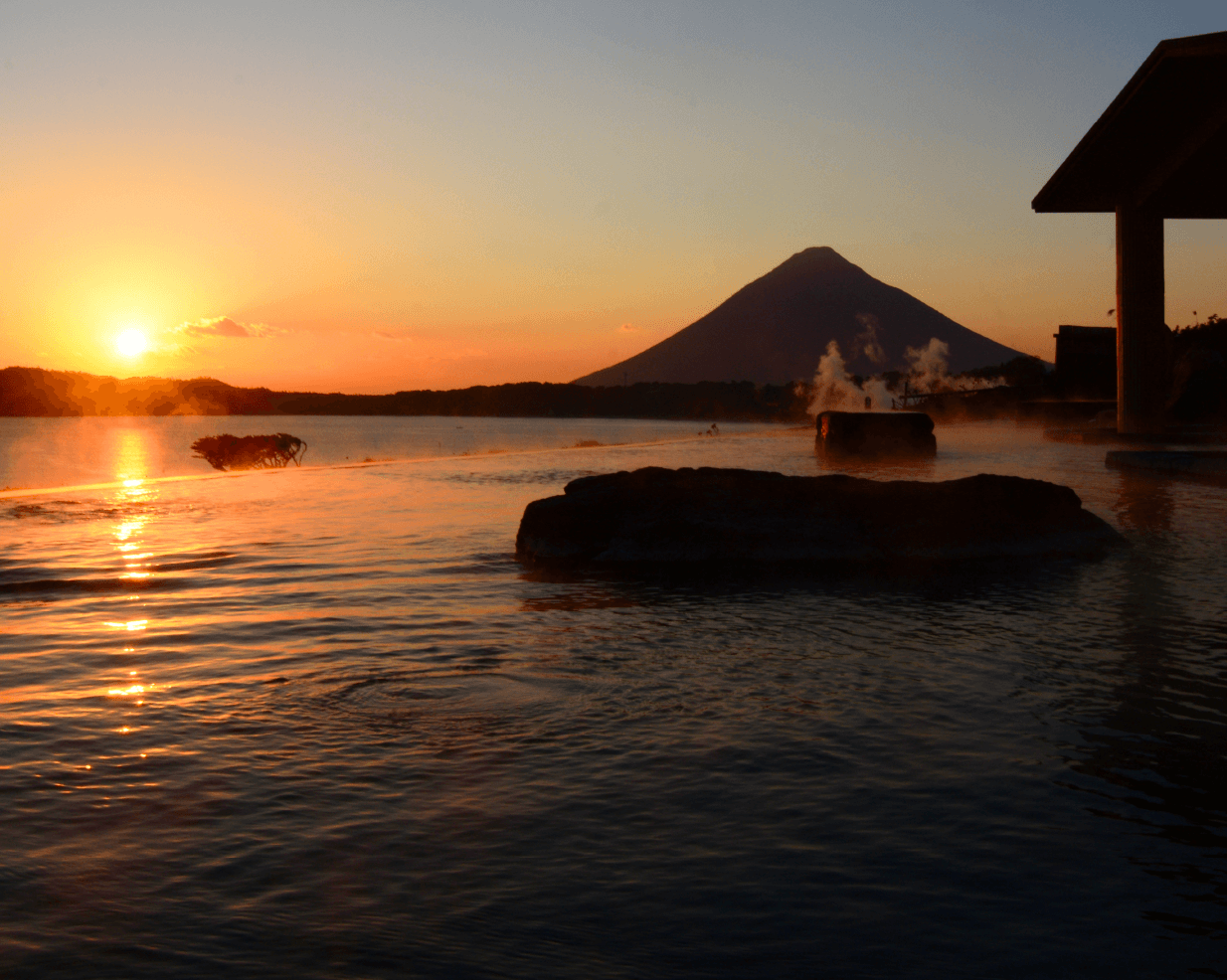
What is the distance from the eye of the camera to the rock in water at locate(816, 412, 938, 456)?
73.7 ft

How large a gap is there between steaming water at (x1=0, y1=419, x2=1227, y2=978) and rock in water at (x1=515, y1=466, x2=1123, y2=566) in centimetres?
111

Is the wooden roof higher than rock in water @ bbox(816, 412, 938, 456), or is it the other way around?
the wooden roof

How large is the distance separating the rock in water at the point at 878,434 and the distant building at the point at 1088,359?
16900 mm

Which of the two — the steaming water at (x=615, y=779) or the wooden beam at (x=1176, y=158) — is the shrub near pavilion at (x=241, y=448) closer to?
the wooden beam at (x=1176, y=158)

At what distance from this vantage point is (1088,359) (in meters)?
37.5

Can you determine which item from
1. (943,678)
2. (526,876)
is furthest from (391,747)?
(943,678)

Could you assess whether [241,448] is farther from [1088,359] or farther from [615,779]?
[615,779]

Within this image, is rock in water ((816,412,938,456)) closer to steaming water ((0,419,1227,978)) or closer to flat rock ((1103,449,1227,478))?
flat rock ((1103,449,1227,478))

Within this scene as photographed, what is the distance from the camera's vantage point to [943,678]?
4.91 m

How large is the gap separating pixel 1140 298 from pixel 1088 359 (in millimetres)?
19722

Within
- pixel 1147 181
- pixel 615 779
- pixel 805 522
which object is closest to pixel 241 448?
pixel 1147 181

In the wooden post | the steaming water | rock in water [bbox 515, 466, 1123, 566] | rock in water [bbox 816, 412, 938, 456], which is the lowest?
the steaming water

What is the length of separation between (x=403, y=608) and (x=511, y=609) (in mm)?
690

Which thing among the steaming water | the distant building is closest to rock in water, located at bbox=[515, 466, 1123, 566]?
the steaming water
